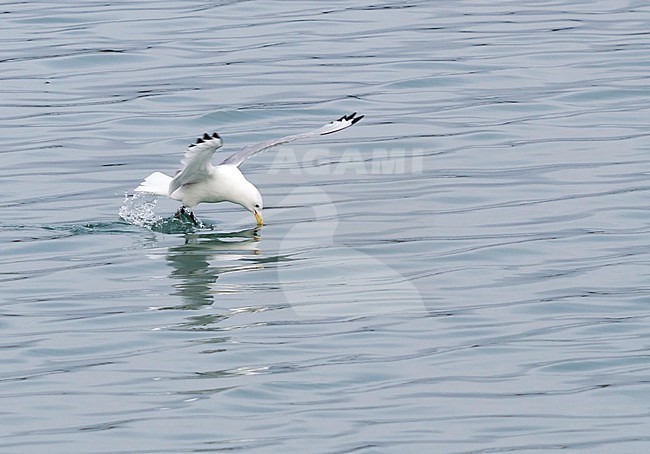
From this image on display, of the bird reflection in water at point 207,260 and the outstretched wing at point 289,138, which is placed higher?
the outstretched wing at point 289,138

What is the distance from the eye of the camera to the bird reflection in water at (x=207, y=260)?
11914mm

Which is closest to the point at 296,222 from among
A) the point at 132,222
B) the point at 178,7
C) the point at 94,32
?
the point at 132,222

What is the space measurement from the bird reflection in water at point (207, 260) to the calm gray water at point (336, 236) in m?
0.04

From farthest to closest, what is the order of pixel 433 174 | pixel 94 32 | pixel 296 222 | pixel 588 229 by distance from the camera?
pixel 94 32 → pixel 433 174 → pixel 296 222 → pixel 588 229

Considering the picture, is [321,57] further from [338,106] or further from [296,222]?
[296,222]

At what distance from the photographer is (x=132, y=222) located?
45.8ft

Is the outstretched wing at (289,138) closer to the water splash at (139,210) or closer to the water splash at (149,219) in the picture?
the water splash at (149,219)

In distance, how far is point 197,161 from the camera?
1322 centimetres

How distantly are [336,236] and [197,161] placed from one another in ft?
4.46

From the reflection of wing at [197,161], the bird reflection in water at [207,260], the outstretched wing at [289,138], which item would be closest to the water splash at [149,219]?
the bird reflection in water at [207,260]

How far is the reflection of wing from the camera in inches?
489

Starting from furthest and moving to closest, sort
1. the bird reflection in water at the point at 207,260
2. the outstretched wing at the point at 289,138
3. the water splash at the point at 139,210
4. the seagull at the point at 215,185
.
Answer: the water splash at the point at 139,210, the outstretched wing at the point at 289,138, the seagull at the point at 215,185, the bird reflection in water at the point at 207,260

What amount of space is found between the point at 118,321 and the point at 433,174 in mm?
5132

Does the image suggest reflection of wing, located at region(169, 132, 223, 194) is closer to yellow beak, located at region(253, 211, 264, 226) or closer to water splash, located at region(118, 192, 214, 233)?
water splash, located at region(118, 192, 214, 233)
